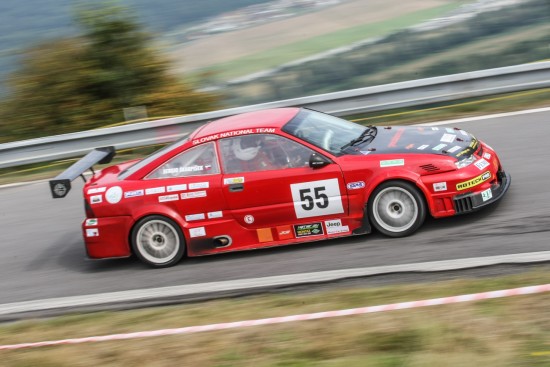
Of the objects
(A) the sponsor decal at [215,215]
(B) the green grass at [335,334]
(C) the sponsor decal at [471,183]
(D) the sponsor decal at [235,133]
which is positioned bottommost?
(B) the green grass at [335,334]

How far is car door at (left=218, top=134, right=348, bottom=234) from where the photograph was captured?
7520mm

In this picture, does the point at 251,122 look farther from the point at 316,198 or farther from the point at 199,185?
the point at 316,198

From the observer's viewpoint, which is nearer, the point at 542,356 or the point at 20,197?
the point at 542,356

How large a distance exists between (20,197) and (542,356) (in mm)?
8959

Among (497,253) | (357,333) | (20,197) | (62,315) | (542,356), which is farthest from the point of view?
(20,197)

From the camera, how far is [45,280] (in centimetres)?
827

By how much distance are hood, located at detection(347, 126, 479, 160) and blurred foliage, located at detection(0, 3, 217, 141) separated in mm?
8338

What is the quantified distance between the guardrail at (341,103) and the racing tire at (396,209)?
17.0ft

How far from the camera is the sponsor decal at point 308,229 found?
7602mm

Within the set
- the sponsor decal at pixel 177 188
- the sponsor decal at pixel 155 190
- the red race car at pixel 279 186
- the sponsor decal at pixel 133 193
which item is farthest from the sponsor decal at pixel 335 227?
the sponsor decal at pixel 133 193

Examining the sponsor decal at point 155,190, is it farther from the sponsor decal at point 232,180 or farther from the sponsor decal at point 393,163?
the sponsor decal at point 393,163

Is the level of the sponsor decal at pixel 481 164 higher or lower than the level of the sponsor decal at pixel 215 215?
higher

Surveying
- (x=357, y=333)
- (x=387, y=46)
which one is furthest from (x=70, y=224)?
(x=387, y=46)

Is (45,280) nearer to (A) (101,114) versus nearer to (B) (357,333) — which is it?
(B) (357,333)
